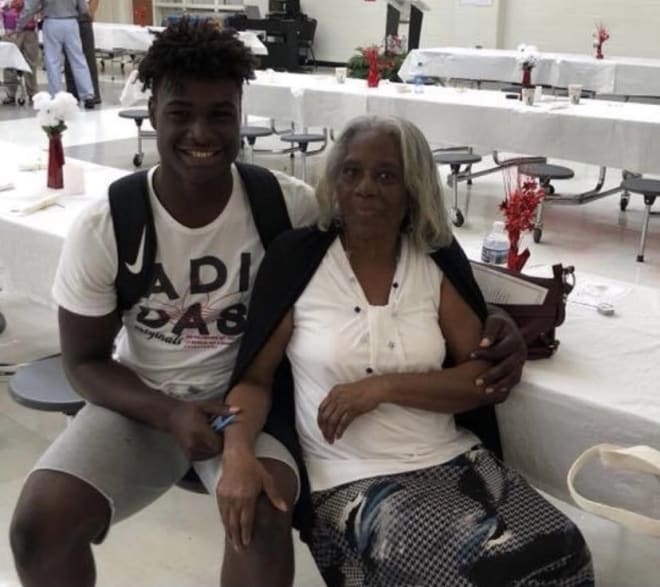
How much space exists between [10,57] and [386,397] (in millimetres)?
8495

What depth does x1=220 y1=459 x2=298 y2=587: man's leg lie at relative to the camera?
1.39m

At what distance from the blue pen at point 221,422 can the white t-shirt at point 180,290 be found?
0.54 feet

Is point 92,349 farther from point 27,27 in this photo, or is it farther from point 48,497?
point 27,27

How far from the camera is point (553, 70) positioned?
26.0 ft

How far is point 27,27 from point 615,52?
6655mm

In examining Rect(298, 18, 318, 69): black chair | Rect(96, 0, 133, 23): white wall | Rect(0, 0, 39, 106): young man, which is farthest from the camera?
Rect(96, 0, 133, 23): white wall

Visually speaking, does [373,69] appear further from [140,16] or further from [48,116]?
[140,16]

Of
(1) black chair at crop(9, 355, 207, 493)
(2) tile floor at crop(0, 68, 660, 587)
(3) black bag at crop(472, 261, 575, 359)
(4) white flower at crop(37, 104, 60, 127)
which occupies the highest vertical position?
(4) white flower at crop(37, 104, 60, 127)

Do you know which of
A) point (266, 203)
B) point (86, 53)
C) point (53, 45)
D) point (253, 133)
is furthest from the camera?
point (86, 53)

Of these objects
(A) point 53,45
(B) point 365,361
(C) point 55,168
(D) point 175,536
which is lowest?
(D) point 175,536

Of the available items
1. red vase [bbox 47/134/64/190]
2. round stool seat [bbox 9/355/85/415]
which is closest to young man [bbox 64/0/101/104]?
red vase [bbox 47/134/64/190]

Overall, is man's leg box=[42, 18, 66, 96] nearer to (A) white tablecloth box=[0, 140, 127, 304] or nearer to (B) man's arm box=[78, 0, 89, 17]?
(B) man's arm box=[78, 0, 89, 17]

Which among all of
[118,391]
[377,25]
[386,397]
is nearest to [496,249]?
[386,397]

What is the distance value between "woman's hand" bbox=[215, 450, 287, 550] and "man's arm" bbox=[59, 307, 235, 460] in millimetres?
95
